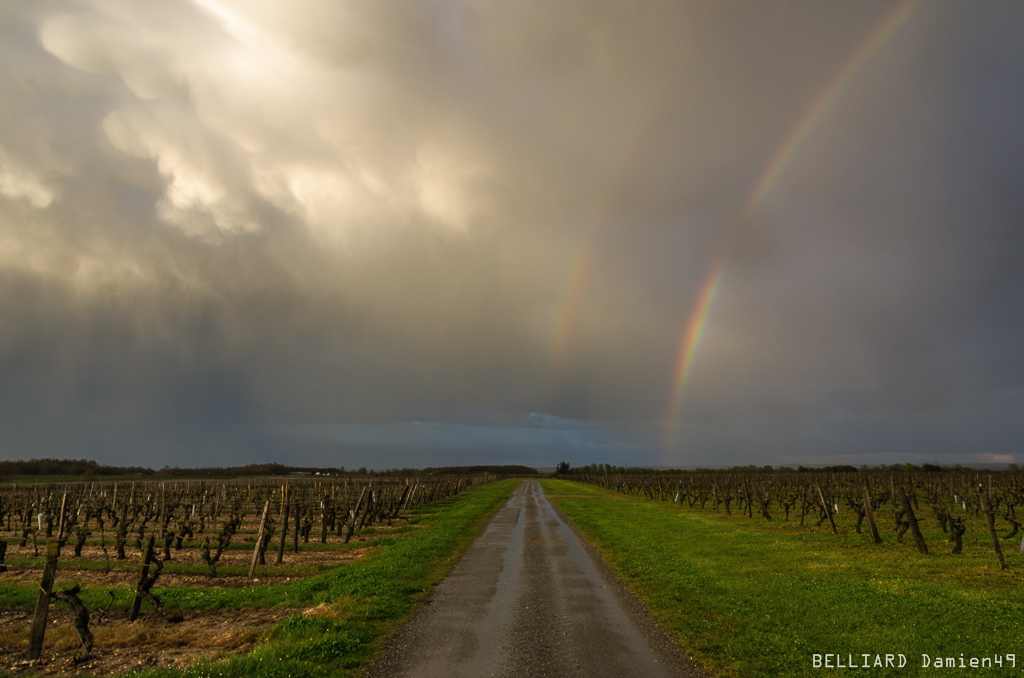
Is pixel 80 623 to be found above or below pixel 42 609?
below

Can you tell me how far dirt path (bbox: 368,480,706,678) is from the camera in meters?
9.34

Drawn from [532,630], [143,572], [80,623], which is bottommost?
[80,623]

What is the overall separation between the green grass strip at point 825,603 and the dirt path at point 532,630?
2.86 ft

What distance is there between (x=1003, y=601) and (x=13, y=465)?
9866 inches

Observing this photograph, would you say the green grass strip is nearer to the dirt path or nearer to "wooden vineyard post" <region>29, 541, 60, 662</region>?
the dirt path

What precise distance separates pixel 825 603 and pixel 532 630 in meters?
8.26

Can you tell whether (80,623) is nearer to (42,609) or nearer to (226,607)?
(42,609)

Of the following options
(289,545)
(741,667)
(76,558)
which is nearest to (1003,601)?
(741,667)

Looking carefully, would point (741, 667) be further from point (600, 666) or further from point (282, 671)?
point (282, 671)

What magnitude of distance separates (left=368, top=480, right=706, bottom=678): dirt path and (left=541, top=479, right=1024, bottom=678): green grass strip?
0.87 meters

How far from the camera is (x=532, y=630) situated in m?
11.6

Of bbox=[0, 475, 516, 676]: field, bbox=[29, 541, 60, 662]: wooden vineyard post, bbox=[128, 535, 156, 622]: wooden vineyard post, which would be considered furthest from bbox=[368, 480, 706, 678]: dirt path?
bbox=[29, 541, 60, 662]: wooden vineyard post

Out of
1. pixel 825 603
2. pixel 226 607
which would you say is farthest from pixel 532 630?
pixel 226 607

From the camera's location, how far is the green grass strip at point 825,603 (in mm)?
9805
